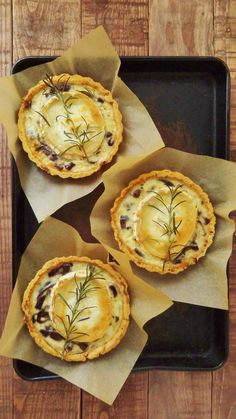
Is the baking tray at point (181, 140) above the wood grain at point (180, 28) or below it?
below

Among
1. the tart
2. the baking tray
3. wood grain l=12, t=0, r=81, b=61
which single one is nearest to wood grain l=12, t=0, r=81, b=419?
wood grain l=12, t=0, r=81, b=61

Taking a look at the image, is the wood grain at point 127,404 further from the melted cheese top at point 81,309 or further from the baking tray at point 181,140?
the melted cheese top at point 81,309

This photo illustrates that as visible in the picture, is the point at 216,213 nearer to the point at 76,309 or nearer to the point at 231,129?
the point at 231,129

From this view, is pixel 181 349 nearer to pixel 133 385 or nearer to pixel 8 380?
pixel 133 385

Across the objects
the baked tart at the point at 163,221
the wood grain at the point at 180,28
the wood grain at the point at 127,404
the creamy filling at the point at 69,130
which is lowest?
the wood grain at the point at 127,404

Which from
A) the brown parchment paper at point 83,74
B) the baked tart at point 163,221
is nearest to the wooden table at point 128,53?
the brown parchment paper at point 83,74

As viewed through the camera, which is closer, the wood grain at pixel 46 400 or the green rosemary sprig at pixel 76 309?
the green rosemary sprig at pixel 76 309
